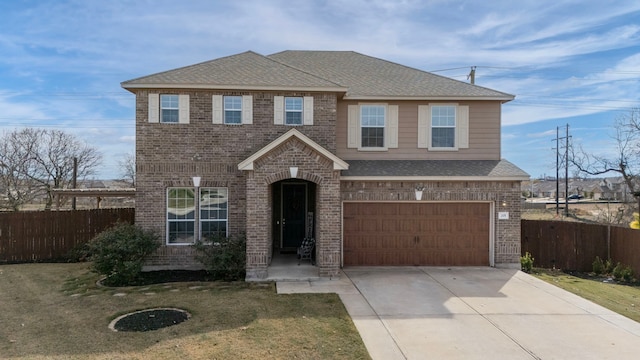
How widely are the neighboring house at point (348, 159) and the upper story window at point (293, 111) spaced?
0.10 feet

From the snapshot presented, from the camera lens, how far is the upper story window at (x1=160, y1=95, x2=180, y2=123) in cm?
1161

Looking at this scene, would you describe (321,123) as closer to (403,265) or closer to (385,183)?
(385,183)

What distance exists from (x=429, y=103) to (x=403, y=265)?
5488 millimetres

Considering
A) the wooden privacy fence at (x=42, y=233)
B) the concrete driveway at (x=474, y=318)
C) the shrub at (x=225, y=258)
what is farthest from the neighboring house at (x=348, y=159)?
the wooden privacy fence at (x=42, y=233)

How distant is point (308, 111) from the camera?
39.0 ft

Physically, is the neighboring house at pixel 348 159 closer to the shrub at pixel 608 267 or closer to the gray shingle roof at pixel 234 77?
the gray shingle roof at pixel 234 77

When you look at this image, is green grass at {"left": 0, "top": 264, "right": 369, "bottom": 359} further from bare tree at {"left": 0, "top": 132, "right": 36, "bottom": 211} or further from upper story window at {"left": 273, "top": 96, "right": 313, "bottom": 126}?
bare tree at {"left": 0, "top": 132, "right": 36, "bottom": 211}

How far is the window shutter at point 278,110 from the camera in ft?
38.8

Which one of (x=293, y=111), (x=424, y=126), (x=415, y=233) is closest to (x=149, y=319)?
(x=293, y=111)

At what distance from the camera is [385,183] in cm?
1190

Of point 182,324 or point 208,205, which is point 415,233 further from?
point 182,324

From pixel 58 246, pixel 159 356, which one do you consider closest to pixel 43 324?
pixel 159 356

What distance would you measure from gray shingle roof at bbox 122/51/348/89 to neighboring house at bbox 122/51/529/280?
33 millimetres

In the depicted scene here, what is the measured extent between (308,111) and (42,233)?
35.1ft
